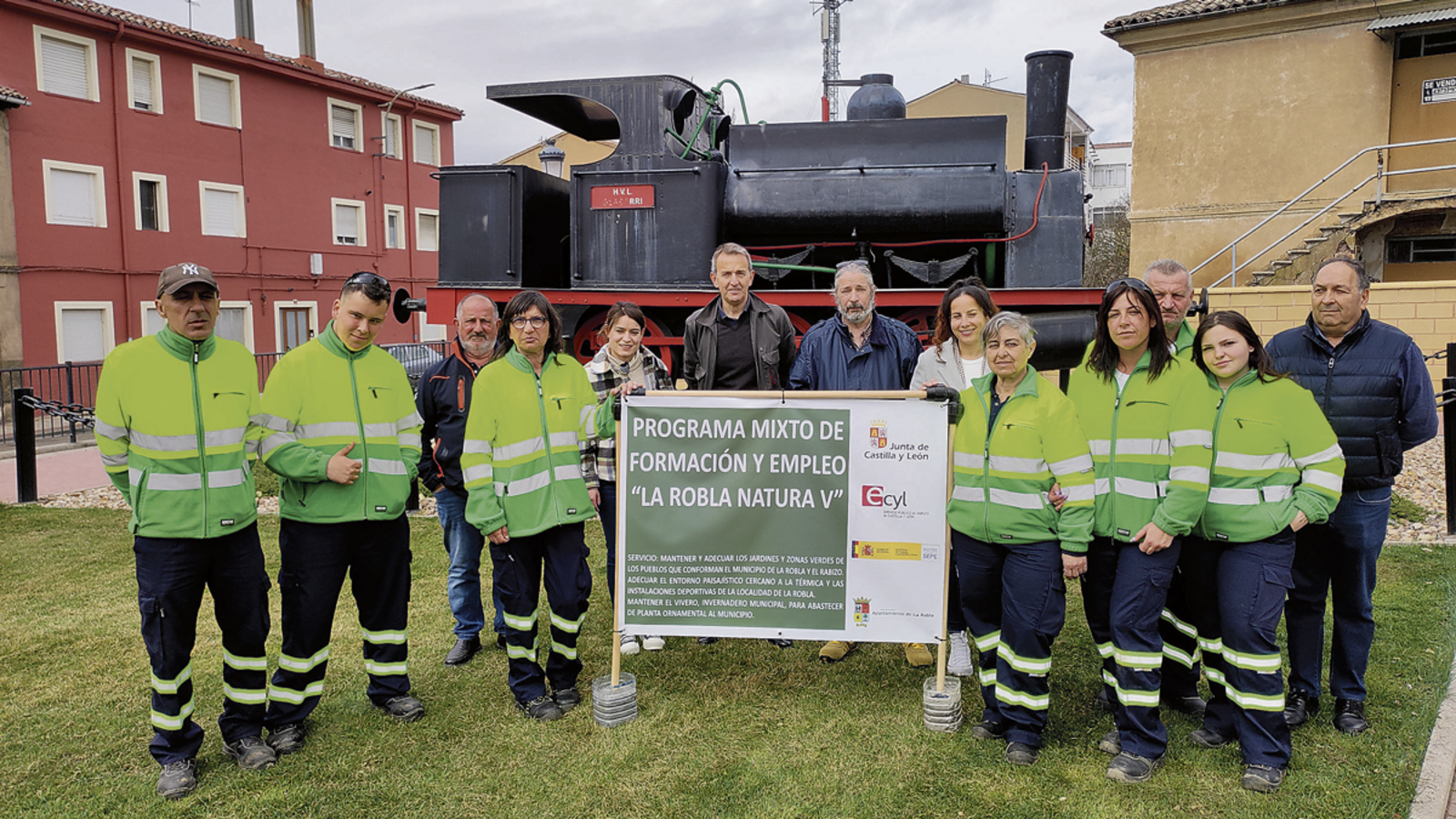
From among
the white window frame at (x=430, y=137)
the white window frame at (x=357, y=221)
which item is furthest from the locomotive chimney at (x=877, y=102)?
the white window frame at (x=430, y=137)

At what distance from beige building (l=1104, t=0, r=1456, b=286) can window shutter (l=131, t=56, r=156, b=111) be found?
73.7 feet

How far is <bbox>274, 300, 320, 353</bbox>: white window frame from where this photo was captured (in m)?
24.1

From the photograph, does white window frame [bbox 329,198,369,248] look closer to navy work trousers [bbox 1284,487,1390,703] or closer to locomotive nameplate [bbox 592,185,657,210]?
locomotive nameplate [bbox 592,185,657,210]

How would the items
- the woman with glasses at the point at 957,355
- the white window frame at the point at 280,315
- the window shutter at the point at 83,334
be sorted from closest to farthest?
the woman with glasses at the point at 957,355 → the window shutter at the point at 83,334 → the white window frame at the point at 280,315

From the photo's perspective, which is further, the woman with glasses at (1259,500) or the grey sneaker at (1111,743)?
the grey sneaker at (1111,743)

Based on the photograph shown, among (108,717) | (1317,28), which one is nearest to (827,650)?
(108,717)

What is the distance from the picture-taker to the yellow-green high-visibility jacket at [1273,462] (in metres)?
3.10

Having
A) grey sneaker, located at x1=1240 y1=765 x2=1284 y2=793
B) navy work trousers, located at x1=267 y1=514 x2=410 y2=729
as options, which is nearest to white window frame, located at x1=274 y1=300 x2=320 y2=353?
navy work trousers, located at x1=267 y1=514 x2=410 y2=729

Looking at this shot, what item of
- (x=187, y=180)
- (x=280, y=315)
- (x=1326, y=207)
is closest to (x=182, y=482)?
(x=1326, y=207)

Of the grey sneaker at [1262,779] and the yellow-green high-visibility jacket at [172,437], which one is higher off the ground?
the yellow-green high-visibility jacket at [172,437]

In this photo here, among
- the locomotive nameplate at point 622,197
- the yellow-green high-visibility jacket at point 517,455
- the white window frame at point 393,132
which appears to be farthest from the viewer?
the white window frame at point 393,132

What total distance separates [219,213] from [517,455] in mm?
23503

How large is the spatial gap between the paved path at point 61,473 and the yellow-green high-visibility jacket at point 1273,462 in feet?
34.2

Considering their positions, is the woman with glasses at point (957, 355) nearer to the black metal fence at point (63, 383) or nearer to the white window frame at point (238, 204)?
the black metal fence at point (63, 383)
